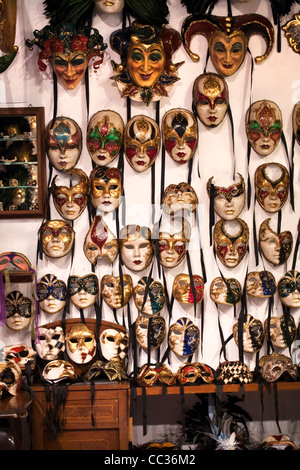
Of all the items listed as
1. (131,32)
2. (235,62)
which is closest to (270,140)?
(235,62)

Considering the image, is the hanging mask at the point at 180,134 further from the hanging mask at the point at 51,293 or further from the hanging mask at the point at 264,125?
the hanging mask at the point at 51,293

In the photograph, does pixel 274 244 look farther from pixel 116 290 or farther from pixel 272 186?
pixel 116 290

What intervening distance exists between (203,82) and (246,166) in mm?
415

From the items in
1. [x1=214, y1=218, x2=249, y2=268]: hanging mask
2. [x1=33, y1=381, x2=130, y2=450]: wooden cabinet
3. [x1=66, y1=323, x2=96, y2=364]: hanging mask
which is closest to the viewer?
[x1=33, y1=381, x2=130, y2=450]: wooden cabinet

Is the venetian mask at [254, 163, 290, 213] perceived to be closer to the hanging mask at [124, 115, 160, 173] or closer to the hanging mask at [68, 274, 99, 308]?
the hanging mask at [124, 115, 160, 173]

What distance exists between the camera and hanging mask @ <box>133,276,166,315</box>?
3020 millimetres

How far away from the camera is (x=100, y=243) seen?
118 inches

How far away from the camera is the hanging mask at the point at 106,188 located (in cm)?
299

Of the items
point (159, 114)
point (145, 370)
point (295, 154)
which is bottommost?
point (145, 370)

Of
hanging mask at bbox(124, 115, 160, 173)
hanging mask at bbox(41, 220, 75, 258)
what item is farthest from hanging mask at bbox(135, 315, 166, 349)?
hanging mask at bbox(124, 115, 160, 173)

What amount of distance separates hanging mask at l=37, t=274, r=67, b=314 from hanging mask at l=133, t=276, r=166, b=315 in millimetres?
324

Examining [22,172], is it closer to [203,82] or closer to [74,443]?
[203,82]

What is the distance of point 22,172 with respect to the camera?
2.97 meters

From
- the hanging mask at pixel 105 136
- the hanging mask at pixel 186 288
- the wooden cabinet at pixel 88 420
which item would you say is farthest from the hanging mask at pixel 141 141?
the wooden cabinet at pixel 88 420
